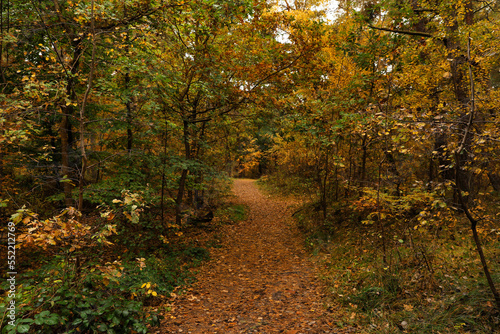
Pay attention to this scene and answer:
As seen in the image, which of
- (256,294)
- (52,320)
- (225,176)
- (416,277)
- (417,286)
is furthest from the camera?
(225,176)

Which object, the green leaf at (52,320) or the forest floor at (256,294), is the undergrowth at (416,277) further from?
Result: the green leaf at (52,320)

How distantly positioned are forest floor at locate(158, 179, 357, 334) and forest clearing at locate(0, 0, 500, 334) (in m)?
0.06

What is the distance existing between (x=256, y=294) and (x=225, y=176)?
4216 millimetres

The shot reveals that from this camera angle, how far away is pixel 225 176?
8922 millimetres

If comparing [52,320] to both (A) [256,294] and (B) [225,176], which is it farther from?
(B) [225,176]

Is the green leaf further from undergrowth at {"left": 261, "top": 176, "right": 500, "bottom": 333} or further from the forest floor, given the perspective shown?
undergrowth at {"left": 261, "top": 176, "right": 500, "bottom": 333}

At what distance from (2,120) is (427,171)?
12.8m

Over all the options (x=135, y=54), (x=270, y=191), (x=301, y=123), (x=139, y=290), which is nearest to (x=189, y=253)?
(x=139, y=290)

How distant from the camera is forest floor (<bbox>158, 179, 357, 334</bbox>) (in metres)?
4.76

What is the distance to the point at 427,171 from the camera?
9.97 metres

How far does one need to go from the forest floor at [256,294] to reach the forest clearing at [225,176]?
55 mm

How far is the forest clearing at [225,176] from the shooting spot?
3824mm

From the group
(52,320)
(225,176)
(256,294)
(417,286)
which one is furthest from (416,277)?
(52,320)

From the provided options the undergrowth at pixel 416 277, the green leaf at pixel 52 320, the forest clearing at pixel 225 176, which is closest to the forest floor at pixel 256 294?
the forest clearing at pixel 225 176
